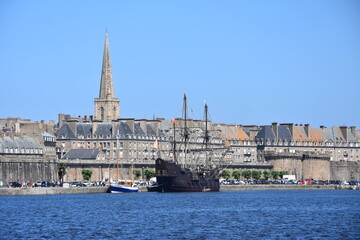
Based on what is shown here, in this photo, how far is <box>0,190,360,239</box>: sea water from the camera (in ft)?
221

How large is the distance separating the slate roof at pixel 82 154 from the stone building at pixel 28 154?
2.44 m

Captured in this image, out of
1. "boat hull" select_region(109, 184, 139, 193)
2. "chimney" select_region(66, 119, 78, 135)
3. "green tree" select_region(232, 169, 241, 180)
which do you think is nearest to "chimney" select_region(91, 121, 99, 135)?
"chimney" select_region(66, 119, 78, 135)

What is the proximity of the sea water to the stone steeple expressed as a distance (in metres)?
72.8

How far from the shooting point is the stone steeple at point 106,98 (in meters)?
181

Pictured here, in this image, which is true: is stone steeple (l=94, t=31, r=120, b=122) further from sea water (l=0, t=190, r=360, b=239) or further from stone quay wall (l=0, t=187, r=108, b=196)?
sea water (l=0, t=190, r=360, b=239)

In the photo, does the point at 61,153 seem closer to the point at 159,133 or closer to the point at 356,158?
the point at 159,133

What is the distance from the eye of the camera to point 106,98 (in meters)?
182


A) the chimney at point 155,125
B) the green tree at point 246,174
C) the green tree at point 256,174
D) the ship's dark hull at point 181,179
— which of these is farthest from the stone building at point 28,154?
the green tree at point 256,174

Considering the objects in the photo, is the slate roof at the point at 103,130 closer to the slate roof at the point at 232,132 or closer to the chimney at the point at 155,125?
the chimney at the point at 155,125

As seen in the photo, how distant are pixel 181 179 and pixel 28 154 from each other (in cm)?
2045

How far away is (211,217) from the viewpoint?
81562 millimetres

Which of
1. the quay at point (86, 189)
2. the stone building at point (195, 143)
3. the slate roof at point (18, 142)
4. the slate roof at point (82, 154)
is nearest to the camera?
the quay at point (86, 189)

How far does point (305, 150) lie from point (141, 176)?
44283mm

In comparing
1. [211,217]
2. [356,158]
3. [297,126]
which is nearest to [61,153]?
[297,126]
